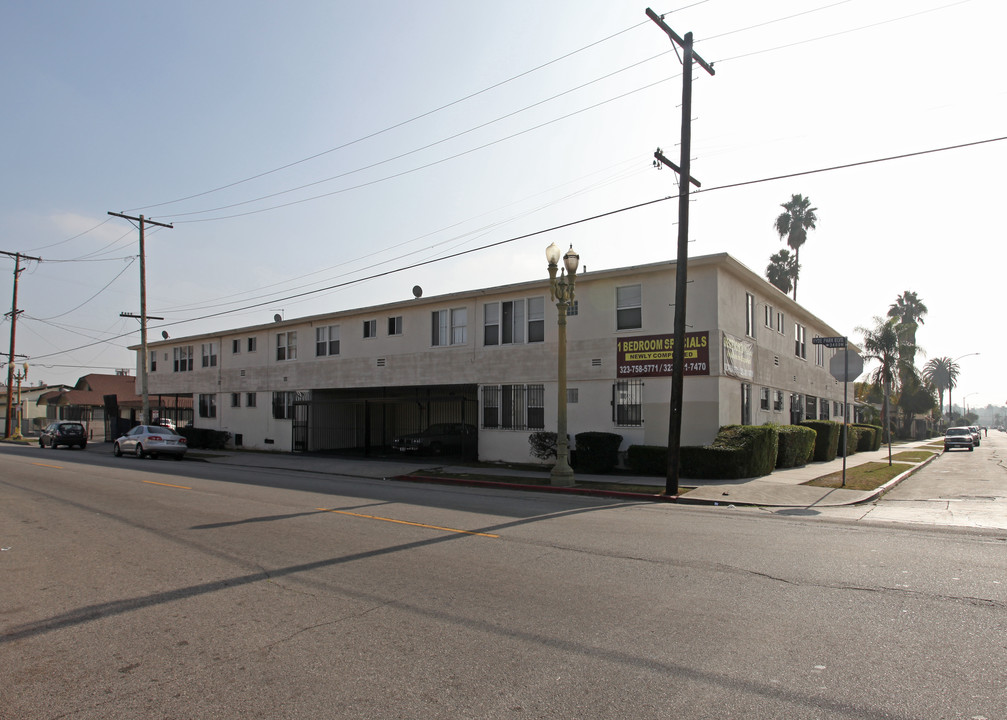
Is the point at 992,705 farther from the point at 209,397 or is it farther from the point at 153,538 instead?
the point at 209,397

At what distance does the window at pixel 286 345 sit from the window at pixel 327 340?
1.94 m

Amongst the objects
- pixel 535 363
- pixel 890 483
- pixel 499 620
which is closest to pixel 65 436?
pixel 535 363

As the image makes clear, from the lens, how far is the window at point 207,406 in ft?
124

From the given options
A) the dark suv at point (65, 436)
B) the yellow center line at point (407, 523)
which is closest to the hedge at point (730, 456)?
the yellow center line at point (407, 523)

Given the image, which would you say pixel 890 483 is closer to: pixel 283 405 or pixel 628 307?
pixel 628 307

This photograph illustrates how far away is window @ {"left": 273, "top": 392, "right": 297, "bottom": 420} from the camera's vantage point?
109ft

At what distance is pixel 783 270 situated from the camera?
169 feet

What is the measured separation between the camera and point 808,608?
18.9 feet

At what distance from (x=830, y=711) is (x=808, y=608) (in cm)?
211

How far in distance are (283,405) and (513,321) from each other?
15.1 m

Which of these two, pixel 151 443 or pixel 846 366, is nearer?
pixel 846 366

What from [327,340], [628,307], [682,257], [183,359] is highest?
[682,257]

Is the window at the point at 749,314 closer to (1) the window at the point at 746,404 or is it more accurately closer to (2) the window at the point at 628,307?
(1) the window at the point at 746,404

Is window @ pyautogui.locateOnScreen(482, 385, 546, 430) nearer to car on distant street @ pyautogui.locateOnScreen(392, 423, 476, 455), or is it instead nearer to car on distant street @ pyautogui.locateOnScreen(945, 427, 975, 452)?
car on distant street @ pyautogui.locateOnScreen(392, 423, 476, 455)
